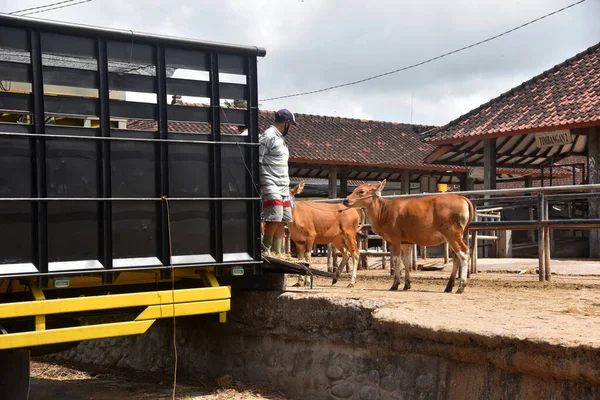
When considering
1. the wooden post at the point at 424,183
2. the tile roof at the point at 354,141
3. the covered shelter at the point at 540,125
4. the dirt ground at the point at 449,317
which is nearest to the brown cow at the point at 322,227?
the dirt ground at the point at 449,317

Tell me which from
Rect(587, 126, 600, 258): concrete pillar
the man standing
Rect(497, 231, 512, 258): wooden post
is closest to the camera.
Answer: the man standing

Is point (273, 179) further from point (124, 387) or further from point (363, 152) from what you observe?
point (363, 152)

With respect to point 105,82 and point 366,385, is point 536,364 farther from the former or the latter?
point 105,82

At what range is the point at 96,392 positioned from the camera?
8766 millimetres

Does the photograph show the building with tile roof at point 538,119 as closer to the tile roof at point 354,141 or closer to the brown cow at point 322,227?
the tile roof at point 354,141

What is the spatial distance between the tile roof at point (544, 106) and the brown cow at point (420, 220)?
8.07 meters

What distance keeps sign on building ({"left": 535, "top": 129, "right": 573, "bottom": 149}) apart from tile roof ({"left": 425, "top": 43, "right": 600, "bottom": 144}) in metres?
0.48

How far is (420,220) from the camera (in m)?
9.92

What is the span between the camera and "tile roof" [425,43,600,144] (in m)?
17.6

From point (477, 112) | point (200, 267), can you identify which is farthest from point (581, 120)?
point (200, 267)

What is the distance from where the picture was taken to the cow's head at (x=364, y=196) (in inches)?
418

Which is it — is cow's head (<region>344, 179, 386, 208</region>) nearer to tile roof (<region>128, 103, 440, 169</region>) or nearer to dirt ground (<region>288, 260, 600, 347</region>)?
dirt ground (<region>288, 260, 600, 347</region>)

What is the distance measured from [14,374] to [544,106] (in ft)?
49.9

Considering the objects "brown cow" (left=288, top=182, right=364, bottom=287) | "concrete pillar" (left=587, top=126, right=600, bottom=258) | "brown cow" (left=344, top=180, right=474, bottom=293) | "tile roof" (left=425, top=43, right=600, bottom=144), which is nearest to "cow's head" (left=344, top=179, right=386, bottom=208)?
"brown cow" (left=344, top=180, right=474, bottom=293)
